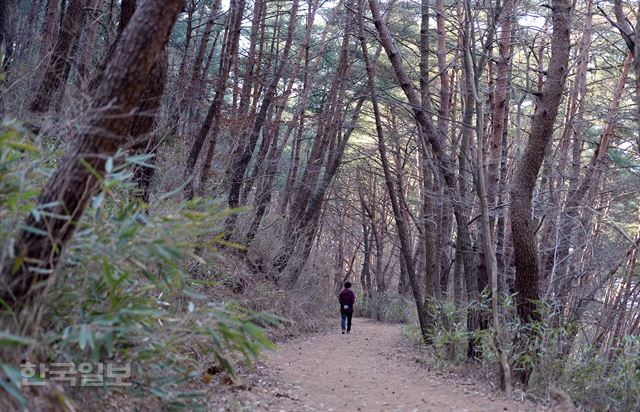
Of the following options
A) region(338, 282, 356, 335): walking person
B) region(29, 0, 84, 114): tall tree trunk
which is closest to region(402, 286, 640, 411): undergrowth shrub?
region(29, 0, 84, 114): tall tree trunk

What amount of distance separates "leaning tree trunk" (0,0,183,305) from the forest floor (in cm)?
218

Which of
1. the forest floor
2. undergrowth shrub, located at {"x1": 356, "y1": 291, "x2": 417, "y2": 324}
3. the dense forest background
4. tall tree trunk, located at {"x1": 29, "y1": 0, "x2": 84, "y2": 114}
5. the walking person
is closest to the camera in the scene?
the dense forest background

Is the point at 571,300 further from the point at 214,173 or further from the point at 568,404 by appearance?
the point at 214,173

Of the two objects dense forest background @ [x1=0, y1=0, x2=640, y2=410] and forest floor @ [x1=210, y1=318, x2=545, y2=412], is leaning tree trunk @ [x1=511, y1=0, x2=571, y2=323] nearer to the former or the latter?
dense forest background @ [x1=0, y1=0, x2=640, y2=410]

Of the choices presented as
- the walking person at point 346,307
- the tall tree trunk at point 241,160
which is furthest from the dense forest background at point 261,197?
the walking person at point 346,307

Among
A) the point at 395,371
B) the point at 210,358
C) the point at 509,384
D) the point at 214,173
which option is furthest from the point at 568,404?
the point at 214,173

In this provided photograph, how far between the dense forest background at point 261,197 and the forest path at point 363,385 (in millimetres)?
663

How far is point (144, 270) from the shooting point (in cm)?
368

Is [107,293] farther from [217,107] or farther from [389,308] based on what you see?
[389,308]

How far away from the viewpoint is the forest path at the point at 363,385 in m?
6.48

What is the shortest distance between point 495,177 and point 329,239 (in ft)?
59.9

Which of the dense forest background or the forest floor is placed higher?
the dense forest background

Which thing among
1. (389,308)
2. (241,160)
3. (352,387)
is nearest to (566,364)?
(352,387)

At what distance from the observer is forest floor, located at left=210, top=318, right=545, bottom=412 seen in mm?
6113
